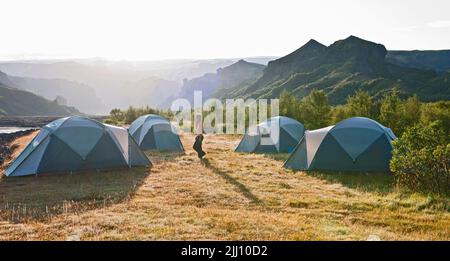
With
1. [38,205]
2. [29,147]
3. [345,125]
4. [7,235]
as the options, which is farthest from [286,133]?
[7,235]

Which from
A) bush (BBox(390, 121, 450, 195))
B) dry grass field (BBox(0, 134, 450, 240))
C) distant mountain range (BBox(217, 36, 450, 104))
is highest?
distant mountain range (BBox(217, 36, 450, 104))

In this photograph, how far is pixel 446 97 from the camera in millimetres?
99875

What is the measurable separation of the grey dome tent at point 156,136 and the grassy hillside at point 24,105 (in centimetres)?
14232

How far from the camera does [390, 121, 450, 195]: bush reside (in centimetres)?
1209

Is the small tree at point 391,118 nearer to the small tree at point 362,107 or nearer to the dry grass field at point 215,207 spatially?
the small tree at point 362,107

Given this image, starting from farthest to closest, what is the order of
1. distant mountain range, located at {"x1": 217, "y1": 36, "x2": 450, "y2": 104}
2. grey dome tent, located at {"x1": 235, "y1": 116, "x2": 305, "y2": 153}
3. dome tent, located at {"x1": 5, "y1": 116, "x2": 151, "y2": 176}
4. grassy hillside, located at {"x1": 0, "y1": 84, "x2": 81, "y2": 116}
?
grassy hillside, located at {"x1": 0, "y1": 84, "x2": 81, "y2": 116}, distant mountain range, located at {"x1": 217, "y1": 36, "x2": 450, "y2": 104}, grey dome tent, located at {"x1": 235, "y1": 116, "x2": 305, "y2": 153}, dome tent, located at {"x1": 5, "y1": 116, "x2": 151, "y2": 176}

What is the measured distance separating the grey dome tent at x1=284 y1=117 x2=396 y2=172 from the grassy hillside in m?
155

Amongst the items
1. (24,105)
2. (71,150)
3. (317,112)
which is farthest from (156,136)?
Answer: (24,105)

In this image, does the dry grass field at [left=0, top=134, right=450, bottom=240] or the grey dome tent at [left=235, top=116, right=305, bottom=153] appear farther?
the grey dome tent at [left=235, top=116, right=305, bottom=153]

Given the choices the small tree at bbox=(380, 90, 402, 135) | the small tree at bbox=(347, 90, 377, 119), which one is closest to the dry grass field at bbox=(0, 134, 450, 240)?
the small tree at bbox=(380, 90, 402, 135)

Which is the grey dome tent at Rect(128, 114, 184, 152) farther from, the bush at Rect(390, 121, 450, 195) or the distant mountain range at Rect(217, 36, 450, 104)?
the distant mountain range at Rect(217, 36, 450, 104)

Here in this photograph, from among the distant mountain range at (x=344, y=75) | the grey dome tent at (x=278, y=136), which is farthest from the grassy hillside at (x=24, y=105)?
the grey dome tent at (x=278, y=136)
